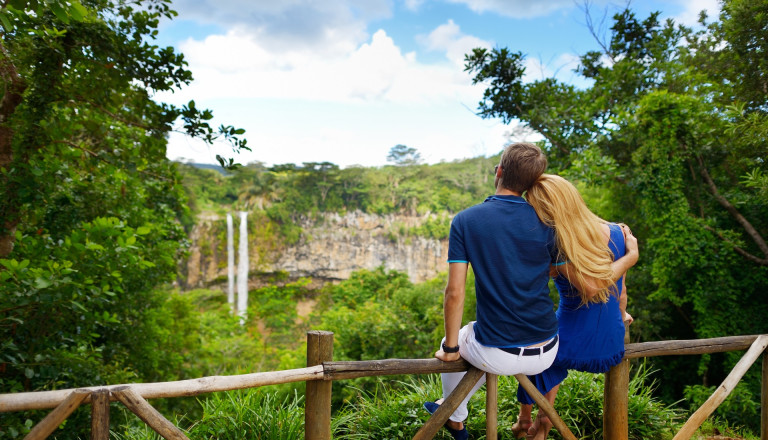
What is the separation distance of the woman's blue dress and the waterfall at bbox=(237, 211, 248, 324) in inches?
1100

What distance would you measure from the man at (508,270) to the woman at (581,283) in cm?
6

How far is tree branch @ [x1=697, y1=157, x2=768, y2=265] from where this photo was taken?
17.4ft

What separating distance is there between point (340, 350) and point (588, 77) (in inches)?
334

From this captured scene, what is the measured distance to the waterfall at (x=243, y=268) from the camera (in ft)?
92.7

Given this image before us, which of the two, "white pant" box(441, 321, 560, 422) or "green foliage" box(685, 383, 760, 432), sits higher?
"white pant" box(441, 321, 560, 422)

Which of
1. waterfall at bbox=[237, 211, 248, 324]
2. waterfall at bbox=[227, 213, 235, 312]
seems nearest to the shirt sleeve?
waterfall at bbox=[227, 213, 235, 312]

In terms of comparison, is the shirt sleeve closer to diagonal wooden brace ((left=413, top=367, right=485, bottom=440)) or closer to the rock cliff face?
diagonal wooden brace ((left=413, top=367, right=485, bottom=440))

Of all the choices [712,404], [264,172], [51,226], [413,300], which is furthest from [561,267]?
[264,172]

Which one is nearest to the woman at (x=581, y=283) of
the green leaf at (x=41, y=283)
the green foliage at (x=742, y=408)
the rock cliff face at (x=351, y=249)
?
the green leaf at (x=41, y=283)

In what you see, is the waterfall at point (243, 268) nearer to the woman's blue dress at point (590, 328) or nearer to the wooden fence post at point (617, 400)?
the wooden fence post at point (617, 400)

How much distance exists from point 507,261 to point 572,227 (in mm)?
300

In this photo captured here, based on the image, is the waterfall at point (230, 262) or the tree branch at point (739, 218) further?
the waterfall at point (230, 262)

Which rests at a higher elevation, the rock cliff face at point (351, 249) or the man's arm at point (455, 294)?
the man's arm at point (455, 294)

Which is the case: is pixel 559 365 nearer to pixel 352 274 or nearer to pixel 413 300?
pixel 413 300
